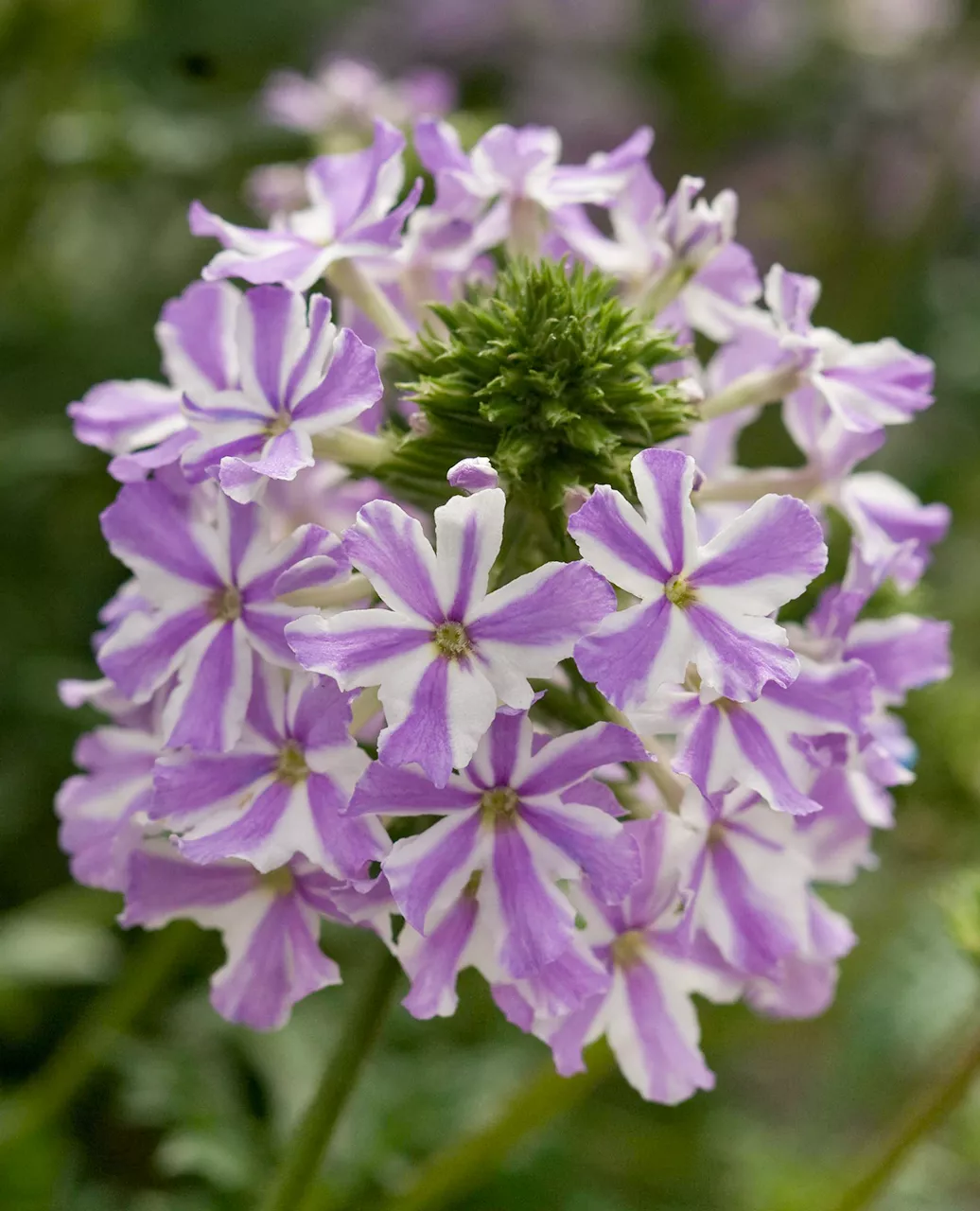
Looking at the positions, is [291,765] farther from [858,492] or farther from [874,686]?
[858,492]

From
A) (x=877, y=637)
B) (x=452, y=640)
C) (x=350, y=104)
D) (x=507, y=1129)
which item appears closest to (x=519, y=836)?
(x=452, y=640)

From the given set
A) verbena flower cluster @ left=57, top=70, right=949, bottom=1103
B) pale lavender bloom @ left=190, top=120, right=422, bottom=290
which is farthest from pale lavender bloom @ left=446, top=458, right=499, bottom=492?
pale lavender bloom @ left=190, top=120, right=422, bottom=290

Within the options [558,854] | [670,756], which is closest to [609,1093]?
[670,756]

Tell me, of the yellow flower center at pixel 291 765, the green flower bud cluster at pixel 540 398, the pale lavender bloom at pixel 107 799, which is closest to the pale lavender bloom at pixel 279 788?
the yellow flower center at pixel 291 765

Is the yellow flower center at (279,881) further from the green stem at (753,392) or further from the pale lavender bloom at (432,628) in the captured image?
the green stem at (753,392)

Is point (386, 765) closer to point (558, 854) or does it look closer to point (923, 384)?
point (558, 854)

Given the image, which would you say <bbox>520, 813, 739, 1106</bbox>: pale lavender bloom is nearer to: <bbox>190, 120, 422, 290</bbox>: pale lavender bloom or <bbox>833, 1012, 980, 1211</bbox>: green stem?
<bbox>833, 1012, 980, 1211</bbox>: green stem
